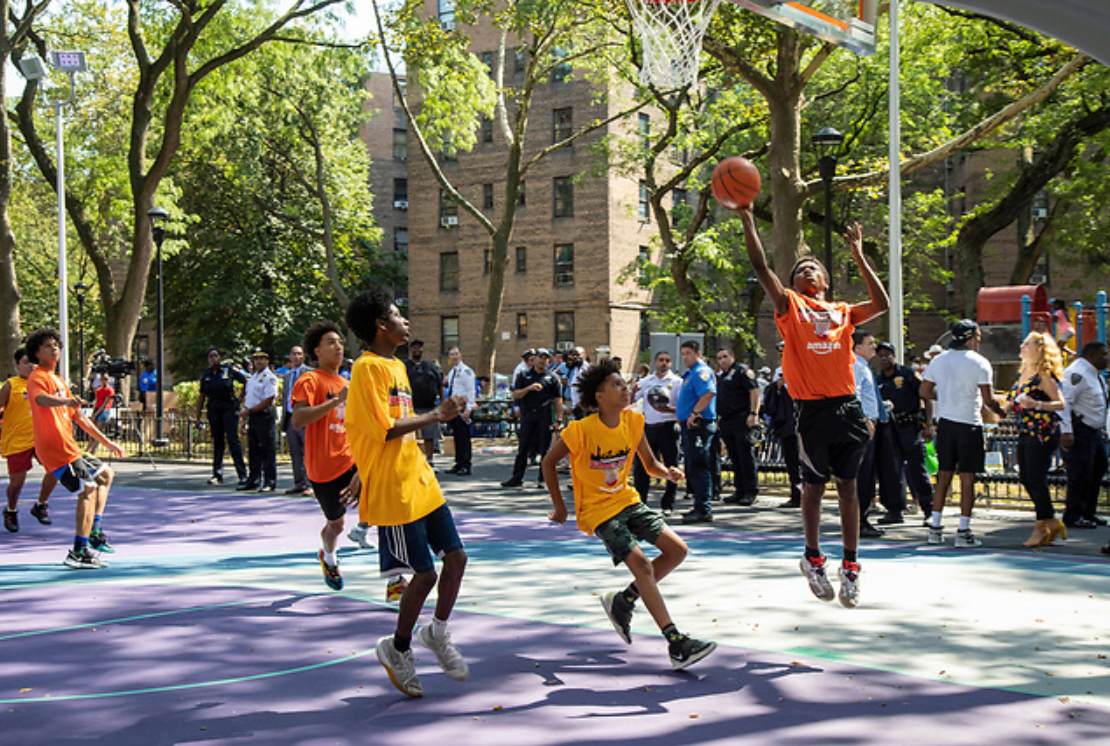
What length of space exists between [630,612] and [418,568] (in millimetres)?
1449

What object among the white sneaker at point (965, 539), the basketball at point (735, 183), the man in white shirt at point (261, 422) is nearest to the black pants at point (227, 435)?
the man in white shirt at point (261, 422)

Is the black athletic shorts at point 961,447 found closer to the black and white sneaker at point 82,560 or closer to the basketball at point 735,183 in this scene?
the basketball at point 735,183

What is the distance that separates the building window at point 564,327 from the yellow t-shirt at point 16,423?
36618 mm

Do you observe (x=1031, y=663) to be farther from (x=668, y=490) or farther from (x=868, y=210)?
(x=868, y=210)

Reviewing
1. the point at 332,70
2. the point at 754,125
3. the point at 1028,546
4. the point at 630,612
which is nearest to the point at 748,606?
the point at 630,612

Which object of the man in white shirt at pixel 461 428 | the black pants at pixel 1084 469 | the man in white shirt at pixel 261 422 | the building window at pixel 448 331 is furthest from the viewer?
the building window at pixel 448 331

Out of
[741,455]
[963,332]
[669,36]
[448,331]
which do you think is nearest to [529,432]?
[741,455]

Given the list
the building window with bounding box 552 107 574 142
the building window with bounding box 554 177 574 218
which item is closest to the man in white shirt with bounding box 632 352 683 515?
the building window with bounding box 554 177 574 218

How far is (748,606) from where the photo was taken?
754 centimetres

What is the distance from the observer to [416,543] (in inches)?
212

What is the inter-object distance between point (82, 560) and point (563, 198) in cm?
4014

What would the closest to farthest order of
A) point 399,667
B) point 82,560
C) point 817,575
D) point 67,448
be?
point 399,667 < point 817,575 < point 82,560 < point 67,448

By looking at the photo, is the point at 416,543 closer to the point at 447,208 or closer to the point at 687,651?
the point at 687,651

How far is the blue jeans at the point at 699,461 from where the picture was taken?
1251cm
